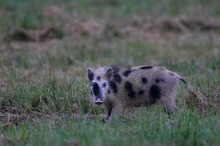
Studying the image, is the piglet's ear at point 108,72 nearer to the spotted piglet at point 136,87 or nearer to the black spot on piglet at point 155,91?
the spotted piglet at point 136,87

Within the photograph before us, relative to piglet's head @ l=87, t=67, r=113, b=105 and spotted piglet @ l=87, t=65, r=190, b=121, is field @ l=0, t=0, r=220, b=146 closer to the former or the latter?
spotted piglet @ l=87, t=65, r=190, b=121

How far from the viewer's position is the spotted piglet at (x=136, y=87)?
983cm

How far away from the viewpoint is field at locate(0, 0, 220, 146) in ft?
27.3

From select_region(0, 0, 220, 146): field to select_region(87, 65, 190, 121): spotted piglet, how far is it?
168 mm

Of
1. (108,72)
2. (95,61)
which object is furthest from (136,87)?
(95,61)

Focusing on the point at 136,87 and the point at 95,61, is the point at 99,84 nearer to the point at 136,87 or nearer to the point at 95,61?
the point at 136,87

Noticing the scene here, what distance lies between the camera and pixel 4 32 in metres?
17.5

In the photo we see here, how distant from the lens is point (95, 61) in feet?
49.1

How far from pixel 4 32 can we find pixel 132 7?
4.70m

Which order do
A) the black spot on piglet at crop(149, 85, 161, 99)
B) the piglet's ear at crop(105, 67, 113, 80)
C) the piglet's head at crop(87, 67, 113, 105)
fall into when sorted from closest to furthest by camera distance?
1. the piglet's head at crop(87, 67, 113, 105)
2. the piglet's ear at crop(105, 67, 113, 80)
3. the black spot on piglet at crop(149, 85, 161, 99)

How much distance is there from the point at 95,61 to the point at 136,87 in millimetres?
5086

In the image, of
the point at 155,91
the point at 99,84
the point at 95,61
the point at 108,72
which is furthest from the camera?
the point at 95,61

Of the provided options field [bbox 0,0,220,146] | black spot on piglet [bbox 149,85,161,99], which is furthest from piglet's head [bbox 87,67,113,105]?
black spot on piglet [bbox 149,85,161,99]

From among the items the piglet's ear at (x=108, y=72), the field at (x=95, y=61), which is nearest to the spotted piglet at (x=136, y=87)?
the piglet's ear at (x=108, y=72)
